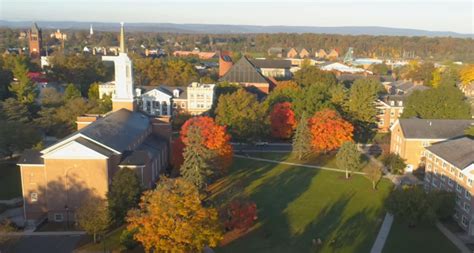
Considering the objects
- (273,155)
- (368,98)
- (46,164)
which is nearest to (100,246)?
(46,164)

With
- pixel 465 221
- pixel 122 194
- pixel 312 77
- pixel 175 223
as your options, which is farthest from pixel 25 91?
pixel 465 221

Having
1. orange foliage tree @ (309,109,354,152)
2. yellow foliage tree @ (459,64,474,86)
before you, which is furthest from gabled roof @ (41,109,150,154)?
yellow foliage tree @ (459,64,474,86)

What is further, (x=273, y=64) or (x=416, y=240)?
(x=273, y=64)

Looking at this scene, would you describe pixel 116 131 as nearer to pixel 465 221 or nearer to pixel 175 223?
pixel 175 223

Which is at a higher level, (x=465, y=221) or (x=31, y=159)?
(x=31, y=159)

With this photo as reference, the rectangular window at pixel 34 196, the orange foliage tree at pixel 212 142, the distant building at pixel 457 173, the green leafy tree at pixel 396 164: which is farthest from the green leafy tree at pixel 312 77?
the rectangular window at pixel 34 196

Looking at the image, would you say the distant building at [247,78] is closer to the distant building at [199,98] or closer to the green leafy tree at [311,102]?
the distant building at [199,98]

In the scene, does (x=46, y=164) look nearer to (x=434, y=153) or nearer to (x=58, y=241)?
(x=58, y=241)

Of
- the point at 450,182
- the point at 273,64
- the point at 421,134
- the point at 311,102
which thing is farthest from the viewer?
the point at 273,64
